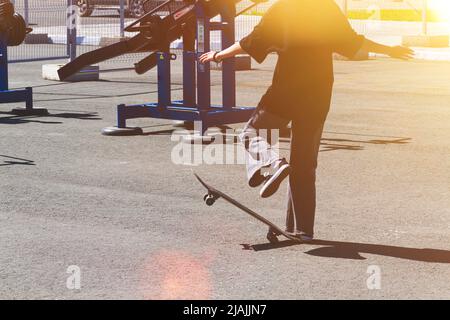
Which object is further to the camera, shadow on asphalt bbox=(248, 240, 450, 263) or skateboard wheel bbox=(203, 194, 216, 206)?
skateboard wheel bbox=(203, 194, 216, 206)

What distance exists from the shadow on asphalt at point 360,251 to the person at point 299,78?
0.20 metres

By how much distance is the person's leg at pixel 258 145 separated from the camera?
7973 millimetres

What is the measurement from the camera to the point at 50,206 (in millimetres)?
9289

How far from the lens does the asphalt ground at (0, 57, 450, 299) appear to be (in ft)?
22.5

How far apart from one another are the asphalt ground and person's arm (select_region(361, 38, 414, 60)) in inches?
53.7

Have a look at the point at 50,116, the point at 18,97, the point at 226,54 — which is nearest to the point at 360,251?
the point at 226,54

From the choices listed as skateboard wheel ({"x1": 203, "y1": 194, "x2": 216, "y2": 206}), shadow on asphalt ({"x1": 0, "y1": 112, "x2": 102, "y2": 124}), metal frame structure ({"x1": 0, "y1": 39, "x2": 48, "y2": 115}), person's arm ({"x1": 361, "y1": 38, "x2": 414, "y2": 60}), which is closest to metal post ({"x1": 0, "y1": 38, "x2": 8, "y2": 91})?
metal frame structure ({"x1": 0, "y1": 39, "x2": 48, "y2": 115})

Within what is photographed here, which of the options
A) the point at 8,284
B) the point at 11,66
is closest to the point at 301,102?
the point at 8,284

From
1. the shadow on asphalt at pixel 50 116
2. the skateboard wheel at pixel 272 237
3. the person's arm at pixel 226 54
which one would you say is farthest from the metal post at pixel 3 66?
the skateboard wheel at pixel 272 237

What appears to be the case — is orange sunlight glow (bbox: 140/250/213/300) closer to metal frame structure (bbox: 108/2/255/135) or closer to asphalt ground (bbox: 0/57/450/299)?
asphalt ground (bbox: 0/57/450/299)

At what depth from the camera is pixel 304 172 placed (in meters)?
7.93

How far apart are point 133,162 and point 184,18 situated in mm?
2932

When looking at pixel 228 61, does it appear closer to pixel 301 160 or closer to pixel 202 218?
pixel 202 218

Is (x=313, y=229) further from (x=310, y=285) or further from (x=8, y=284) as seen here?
(x=8, y=284)
